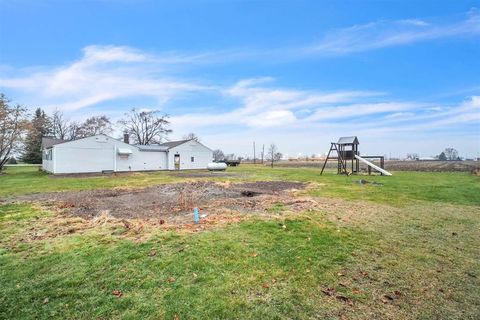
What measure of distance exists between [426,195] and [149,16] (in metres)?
16.0

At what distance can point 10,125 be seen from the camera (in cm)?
2709

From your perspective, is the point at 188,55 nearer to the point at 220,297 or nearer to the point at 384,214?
the point at 384,214

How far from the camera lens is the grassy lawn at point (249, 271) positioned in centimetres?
292

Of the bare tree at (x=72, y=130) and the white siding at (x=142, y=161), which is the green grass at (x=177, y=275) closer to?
the white siding at (x=142, y=161)

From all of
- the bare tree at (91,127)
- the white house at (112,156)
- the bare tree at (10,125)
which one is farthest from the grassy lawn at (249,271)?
the bare tree at (91,127)

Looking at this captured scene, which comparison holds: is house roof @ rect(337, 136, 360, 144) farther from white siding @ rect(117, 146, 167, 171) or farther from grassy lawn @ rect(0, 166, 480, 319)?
white siding @ rect(117, 146, 167, 171)

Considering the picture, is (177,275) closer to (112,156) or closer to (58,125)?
(112,156)

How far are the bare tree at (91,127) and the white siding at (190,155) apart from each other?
2377 cm

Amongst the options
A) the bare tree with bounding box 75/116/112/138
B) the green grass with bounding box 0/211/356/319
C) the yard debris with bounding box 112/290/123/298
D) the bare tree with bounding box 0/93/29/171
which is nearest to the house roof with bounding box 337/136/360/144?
the green grass with bounding box 0/211/356/319

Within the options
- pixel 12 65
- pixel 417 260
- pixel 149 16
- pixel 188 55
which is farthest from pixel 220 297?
pixel 12 65

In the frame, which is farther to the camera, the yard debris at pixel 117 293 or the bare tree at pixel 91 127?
the bare tree at pixel 91 127

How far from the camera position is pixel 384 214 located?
A: 291 inches

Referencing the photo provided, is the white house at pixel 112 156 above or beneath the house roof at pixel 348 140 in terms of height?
beneath

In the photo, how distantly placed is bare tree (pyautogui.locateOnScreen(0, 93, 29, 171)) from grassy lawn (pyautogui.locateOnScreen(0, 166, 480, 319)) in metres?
28.3
